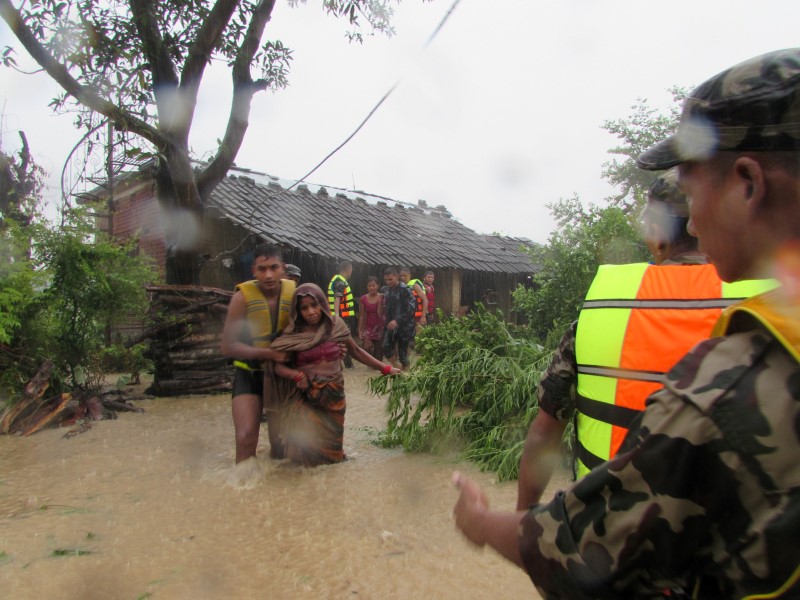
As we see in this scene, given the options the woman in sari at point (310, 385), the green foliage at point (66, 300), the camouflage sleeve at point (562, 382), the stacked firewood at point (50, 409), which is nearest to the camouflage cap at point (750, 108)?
the camouflage sleeve at point (562, 382)

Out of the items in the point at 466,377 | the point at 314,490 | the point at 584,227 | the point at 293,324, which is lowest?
the point at 314,490

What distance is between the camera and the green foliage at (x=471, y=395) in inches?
207

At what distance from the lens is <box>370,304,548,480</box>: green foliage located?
5.26 m

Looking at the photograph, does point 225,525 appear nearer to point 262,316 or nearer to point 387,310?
point 262,316

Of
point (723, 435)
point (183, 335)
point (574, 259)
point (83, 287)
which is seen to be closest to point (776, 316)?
point (723, 435)

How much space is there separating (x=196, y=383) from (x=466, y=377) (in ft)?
14.8

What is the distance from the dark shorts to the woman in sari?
0.12 metres

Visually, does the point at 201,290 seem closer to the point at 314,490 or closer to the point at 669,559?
the point at 314,490

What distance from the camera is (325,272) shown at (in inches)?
540

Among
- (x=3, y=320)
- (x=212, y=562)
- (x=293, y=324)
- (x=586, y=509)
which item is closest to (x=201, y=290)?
(x=3, y=320)

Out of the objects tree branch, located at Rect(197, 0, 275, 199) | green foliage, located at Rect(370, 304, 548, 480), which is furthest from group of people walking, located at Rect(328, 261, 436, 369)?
green foliage, located at Rect(370, 304, 548, 480)

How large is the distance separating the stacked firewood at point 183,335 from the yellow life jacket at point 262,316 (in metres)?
3.33

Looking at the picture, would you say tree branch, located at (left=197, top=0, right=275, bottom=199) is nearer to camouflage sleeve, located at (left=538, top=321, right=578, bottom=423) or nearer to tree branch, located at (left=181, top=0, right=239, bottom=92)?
tree branch, located at (left=181, top=0, right=239, bottom=92)

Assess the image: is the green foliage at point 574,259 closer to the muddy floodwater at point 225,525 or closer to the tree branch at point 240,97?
the muddy floodwater at point 225,525
